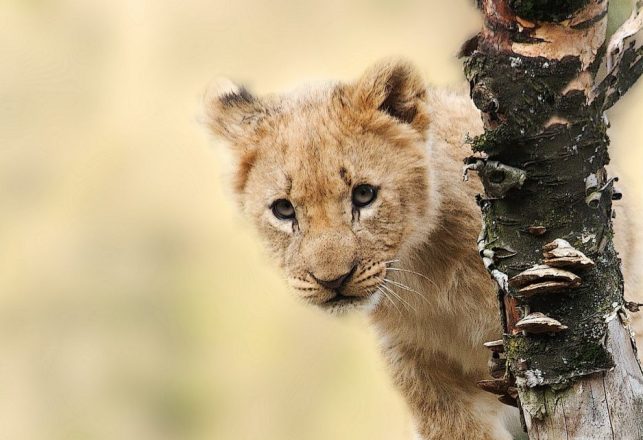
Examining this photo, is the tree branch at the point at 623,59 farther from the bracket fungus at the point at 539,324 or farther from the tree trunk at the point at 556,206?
the bracket fungus at the point at 539,324

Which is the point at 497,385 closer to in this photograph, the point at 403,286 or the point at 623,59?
the point at 623,59

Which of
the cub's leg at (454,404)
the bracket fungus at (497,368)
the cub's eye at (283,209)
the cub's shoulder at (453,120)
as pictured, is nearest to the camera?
the bracket fungus at (497,368)

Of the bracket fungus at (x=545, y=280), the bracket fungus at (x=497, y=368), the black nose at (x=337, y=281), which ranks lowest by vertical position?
the bracket fungus at (x=545, y=280)

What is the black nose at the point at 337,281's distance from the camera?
350cm

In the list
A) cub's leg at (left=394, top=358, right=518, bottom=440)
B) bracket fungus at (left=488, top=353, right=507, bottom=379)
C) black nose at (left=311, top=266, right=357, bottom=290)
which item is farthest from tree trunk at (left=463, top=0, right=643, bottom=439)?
cub's leg at (left=394, top=358, right=518, bottom=440)

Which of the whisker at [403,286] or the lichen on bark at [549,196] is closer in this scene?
the lichen on bark at [549,196]

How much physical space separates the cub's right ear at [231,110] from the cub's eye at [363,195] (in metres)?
0.63

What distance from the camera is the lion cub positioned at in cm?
360

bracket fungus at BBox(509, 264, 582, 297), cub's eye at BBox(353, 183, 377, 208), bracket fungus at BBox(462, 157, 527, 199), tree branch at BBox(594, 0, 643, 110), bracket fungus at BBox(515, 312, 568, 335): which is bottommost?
bracket fungus at BBox(515, 312, 568, 335)

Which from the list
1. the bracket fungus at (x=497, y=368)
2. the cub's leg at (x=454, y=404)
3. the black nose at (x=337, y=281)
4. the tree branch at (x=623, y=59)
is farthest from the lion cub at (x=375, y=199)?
the tree branch at (x=623, y=59)

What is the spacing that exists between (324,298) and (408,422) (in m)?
1.67

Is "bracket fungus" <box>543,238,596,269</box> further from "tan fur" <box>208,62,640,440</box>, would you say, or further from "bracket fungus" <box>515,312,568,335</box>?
"tan fur" <box>208,62,640,440</box>

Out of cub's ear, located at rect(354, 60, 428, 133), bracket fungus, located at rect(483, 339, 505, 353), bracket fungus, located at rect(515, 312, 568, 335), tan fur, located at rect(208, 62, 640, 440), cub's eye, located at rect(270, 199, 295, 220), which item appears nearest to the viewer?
bracket fungus, located at rect(515, 312, 568, 335)

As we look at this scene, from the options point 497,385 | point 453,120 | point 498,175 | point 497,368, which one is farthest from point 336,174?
point 498,175
